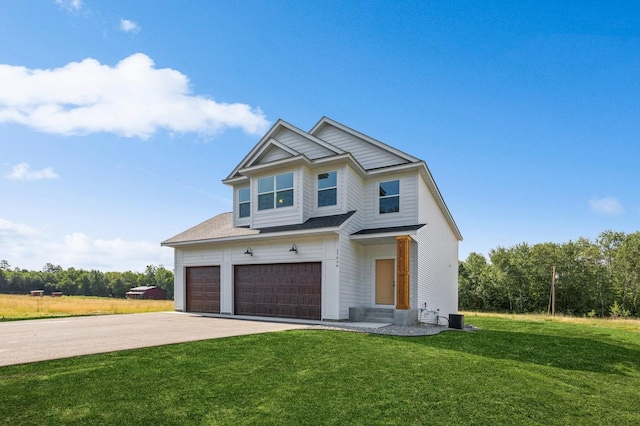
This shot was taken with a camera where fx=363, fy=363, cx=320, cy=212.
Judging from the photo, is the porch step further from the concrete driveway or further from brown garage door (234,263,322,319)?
the concrete driveway

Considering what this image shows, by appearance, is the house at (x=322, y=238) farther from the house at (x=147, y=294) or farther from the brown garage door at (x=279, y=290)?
the house at (x=147, y=294)

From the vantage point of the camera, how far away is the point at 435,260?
55.2 ft

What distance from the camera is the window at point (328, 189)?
1505 centimetres

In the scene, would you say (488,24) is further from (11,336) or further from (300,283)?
(11,336)

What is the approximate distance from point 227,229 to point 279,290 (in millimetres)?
4687

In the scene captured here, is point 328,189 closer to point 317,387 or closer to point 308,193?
point 308,193

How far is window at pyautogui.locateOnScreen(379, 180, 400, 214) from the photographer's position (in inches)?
591

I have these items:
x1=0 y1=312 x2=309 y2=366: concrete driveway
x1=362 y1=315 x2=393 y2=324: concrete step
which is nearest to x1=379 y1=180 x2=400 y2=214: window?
x1=362 y1=315 x2=393 y2=324: concrete step

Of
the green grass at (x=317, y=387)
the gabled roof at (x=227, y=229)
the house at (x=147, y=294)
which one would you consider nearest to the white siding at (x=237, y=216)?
the gabled roof at (x=227, y=229)

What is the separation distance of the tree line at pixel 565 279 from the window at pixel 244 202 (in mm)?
42678

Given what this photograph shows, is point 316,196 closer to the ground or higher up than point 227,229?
higher up

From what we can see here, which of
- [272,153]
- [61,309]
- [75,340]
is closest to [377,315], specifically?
[272,153]

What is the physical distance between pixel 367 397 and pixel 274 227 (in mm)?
11698

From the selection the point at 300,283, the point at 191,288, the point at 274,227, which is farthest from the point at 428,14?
the point at 191,288
